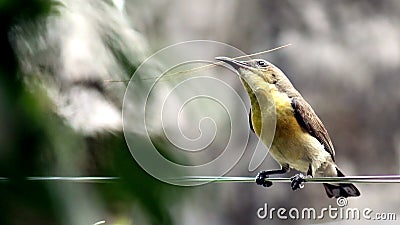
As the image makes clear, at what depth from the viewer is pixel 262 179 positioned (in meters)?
0.74

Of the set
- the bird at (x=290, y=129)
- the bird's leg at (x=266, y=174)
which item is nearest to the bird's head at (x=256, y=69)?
the bird at (x=290, y=129)

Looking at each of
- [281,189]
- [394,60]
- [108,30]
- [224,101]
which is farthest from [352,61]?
[108,30]

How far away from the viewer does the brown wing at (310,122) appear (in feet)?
2.20

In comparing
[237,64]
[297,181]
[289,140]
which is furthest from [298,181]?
[237,64]

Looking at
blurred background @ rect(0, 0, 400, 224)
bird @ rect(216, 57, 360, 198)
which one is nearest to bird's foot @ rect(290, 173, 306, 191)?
bird @ rect(216, 57, 360, 198)

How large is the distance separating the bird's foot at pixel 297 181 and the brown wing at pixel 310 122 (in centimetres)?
5

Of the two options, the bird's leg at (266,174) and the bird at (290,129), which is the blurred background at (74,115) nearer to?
the bird at (290,129)

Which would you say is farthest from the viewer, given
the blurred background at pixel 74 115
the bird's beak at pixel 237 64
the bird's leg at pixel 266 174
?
the bird's leg at pixel 266 174

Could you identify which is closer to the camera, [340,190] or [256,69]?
[256,69]

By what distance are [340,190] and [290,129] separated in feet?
0.52

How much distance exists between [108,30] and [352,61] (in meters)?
0.61

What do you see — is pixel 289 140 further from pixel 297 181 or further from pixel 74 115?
pixel 74 115

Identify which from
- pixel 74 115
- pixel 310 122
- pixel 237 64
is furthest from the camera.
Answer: pixel 310 122

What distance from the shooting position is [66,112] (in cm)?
24
